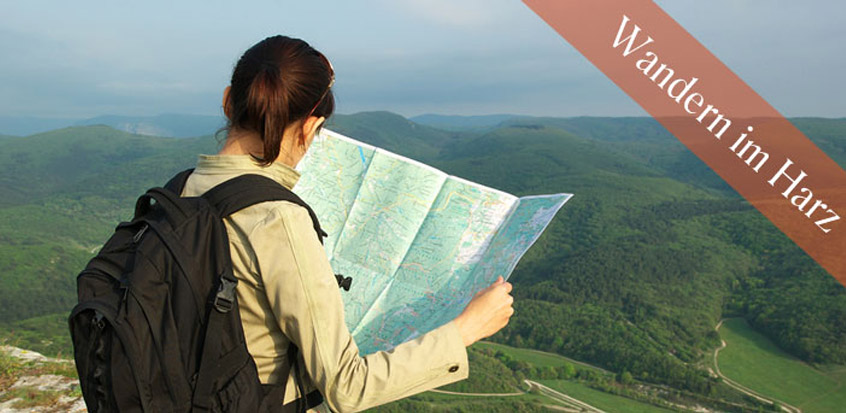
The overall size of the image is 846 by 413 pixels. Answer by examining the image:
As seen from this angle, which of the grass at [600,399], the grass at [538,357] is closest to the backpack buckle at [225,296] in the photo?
the grass at [600,399]

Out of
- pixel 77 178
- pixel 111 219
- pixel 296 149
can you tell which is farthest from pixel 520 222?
pixel 77 178

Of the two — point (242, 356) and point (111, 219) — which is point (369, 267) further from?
point (111, 219)

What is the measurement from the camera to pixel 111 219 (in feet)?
249

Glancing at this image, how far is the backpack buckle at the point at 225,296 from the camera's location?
52.6 inches

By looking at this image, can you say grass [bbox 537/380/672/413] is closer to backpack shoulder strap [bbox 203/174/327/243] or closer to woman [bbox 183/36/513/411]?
woman [bbox 183/36/513/411]

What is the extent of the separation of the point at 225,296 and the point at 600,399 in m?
34.4

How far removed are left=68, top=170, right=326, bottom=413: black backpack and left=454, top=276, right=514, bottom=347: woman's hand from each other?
20.6 inches

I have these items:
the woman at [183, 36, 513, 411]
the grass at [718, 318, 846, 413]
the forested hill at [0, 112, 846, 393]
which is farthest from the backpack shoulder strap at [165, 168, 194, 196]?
the grass at [718, 318, 846, 413]

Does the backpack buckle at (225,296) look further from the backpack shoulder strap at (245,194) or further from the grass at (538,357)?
the grass at (538,357)

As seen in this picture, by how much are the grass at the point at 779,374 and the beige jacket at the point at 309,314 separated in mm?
38432

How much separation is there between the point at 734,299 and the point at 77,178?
109574mm

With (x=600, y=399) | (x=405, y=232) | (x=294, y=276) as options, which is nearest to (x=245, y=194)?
(x=294, y=276)

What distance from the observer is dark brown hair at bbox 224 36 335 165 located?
1.47 meters

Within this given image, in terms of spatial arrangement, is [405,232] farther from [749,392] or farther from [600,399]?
[749,392]
